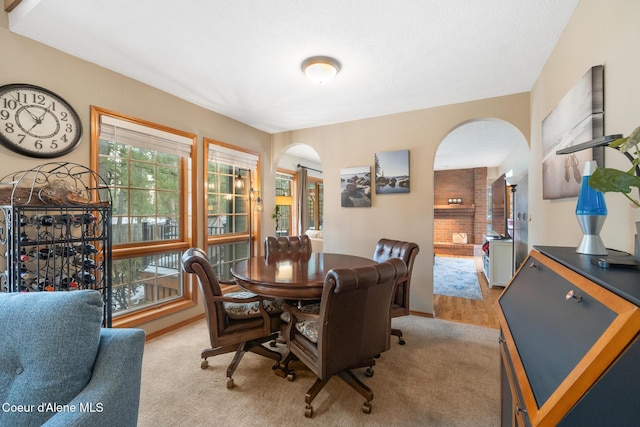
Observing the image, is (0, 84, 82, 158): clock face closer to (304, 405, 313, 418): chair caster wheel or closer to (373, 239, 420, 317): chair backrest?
(304, 405, 313, 418): chair caster wheel

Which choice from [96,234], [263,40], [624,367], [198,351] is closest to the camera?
[624,367]

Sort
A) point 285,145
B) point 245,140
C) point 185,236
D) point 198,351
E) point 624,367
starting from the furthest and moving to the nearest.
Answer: point 285,145, point 245,140, point 185,236, point 198,351, point 624,367

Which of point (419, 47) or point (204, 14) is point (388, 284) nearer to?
point (419, 47)

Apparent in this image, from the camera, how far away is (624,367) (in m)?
0.54

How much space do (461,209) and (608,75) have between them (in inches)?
293

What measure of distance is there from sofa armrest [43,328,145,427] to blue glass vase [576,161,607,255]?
1841 millimetres

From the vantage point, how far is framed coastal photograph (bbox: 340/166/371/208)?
12.0 ft

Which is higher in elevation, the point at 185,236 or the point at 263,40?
the point at 263,40

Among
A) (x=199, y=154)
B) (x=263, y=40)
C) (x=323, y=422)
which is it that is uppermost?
(x=263, y=40)

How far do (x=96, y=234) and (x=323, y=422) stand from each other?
2.24m

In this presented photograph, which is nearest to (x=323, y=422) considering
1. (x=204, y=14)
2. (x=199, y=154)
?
(x=204, y=14)

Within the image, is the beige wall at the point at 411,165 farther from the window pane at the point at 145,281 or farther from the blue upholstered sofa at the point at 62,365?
the blue upholstered sofa at the point at 62,365

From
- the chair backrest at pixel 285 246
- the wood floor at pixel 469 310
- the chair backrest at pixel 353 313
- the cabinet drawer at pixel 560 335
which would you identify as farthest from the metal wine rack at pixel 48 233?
the wood floor at pixel 469 310

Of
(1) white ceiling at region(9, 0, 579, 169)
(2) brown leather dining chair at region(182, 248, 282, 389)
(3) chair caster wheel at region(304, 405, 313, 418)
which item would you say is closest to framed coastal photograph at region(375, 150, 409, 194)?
(1) white ceiling at region(9, 0, 579, 169)
